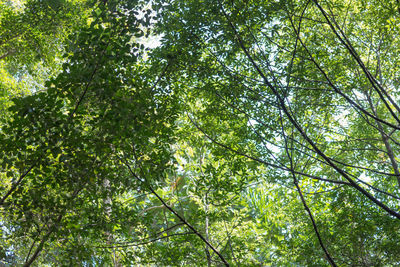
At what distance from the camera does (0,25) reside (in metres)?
5.83

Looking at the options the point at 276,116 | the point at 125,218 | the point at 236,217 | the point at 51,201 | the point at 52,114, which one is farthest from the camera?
the point at 236,217

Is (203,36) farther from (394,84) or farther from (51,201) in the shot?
(394,84)

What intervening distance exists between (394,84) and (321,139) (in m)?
1.59

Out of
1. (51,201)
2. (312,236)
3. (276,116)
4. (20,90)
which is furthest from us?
(20,90)

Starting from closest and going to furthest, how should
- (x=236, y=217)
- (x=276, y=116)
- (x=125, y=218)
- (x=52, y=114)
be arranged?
(x=52, y=114), (x=125, y=218), (x=276, y=116), (x=236, y=217)

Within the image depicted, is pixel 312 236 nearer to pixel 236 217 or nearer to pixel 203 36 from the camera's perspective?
pixel 236 217

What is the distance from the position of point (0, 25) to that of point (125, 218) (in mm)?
4716

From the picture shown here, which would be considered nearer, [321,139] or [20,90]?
[321,139]

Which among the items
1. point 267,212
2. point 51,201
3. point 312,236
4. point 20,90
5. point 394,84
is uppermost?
point 20,90

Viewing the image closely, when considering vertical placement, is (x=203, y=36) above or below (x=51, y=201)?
above

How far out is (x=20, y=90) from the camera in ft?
26.3

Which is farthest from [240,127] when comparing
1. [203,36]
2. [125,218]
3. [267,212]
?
[267,212]

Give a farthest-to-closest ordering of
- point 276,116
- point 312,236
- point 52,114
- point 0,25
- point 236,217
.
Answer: point 236,217, point 312,236, point 0,25, point 276,116, point 52,114

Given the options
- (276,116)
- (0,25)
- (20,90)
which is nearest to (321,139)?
(276,116)
